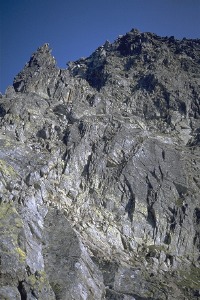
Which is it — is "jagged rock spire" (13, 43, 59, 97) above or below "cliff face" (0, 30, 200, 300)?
above

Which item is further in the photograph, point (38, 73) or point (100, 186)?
point (38, 73)

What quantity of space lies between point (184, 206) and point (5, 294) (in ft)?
144

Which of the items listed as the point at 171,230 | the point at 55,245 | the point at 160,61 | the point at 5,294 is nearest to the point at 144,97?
the point at 160,61

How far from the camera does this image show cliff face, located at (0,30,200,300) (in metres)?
49.4

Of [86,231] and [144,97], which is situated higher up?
[144,97]

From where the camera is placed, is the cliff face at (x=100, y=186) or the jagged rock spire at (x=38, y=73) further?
the jagged rock spire at (x=38, y=73)

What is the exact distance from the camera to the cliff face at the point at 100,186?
162 feet

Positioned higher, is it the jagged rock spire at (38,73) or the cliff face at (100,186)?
the jagged rock spire at (38,73)

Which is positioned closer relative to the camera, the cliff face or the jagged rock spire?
the cliff face

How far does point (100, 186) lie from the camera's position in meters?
73.8

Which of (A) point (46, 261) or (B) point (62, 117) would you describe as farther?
(B) point (62, 117)

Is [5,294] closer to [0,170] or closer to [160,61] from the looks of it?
[0,170]

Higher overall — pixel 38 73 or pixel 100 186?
pixel 38 73

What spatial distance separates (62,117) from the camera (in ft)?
294
